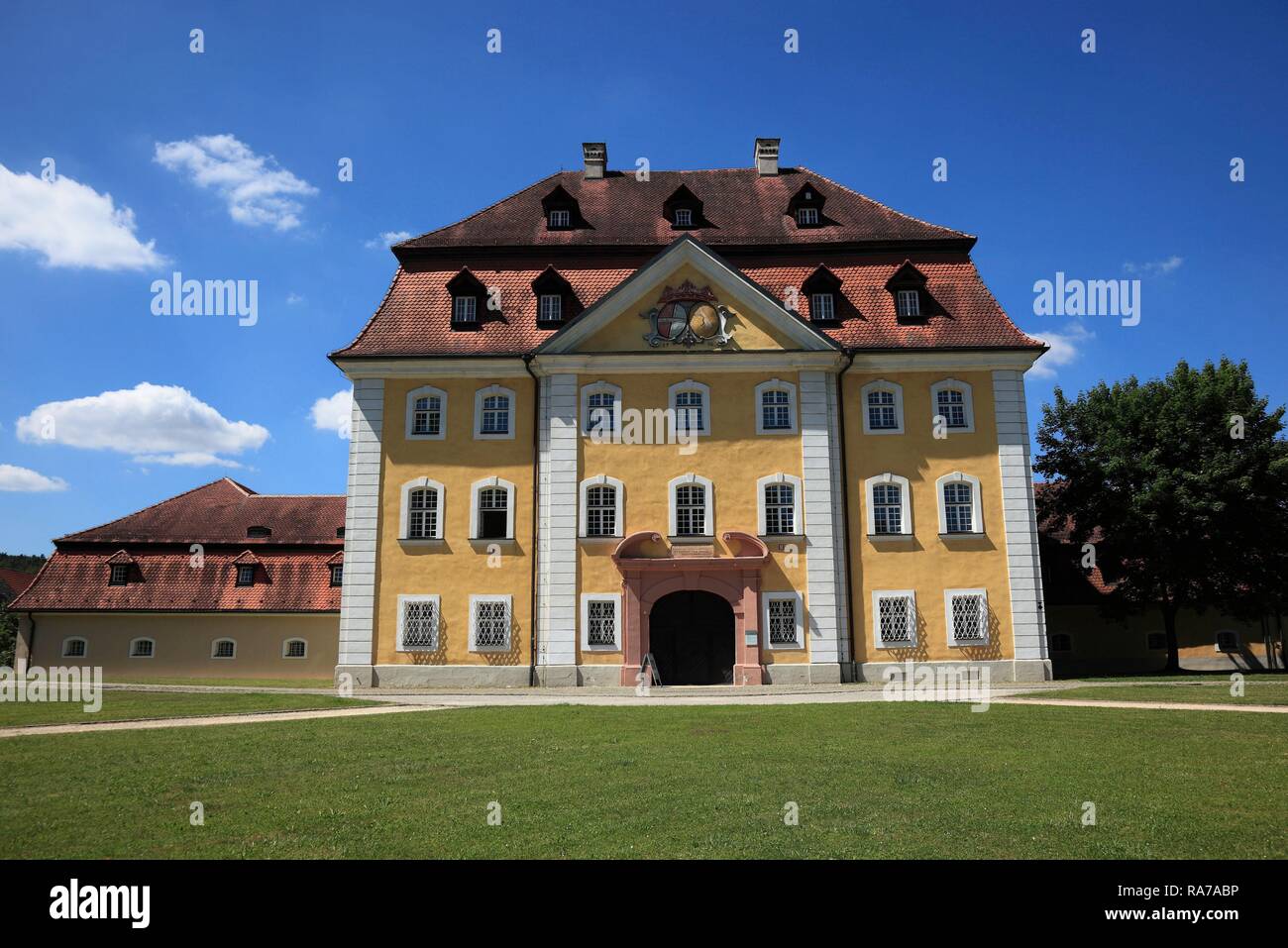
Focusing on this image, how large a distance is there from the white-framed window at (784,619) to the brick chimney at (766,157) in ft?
56.2

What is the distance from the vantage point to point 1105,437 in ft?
101

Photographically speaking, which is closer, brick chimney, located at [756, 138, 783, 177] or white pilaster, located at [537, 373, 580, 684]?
white pilaster, located at [537, 373, 580, 684]

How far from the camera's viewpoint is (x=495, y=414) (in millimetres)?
29078

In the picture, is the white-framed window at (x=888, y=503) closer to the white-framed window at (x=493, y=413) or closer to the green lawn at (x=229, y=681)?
the white-framed window at (x=493, y=413)

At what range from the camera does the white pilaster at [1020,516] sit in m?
27.4

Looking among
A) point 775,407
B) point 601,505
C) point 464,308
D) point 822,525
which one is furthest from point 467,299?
point 822,525

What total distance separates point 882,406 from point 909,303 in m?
3.70

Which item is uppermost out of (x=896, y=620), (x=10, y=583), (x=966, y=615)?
(x=10, y=583)

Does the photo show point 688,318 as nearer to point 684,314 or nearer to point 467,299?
point 684,314

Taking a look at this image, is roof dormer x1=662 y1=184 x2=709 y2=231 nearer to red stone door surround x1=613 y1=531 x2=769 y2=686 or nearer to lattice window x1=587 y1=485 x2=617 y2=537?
lattice window x1=587 y1=485 x2=617 y2=537

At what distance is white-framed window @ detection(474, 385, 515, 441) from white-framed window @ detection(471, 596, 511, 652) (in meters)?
5.29

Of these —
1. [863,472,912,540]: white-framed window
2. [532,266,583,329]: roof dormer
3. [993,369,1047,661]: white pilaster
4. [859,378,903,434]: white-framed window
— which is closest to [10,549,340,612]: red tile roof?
[532,266,583,329]: roof dormer

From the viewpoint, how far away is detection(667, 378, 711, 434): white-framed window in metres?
28.4

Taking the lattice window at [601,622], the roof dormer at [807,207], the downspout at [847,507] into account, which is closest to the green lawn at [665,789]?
the lattice window at [601,622]
